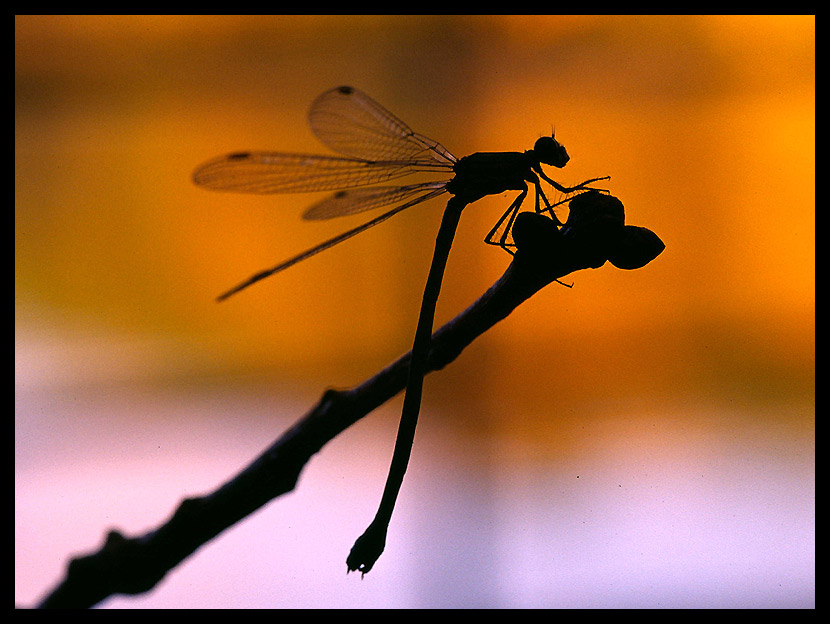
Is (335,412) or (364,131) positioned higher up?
(364,131)

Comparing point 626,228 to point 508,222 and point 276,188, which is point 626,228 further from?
point 276,188

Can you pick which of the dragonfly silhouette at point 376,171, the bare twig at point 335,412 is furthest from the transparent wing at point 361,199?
the bare twig at point 335,412

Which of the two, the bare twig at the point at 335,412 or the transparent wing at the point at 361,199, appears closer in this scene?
the bare twig at the point at 335,412

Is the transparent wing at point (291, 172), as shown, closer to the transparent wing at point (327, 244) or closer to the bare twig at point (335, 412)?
the transparent wing at point (327, 244)

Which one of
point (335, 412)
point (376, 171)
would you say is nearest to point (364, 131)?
point (376, 171)

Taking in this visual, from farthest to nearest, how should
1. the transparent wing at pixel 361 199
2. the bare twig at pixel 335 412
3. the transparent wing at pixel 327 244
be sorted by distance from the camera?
the transparent wing at pixel 361 199, the transparent wing at pixel 327 244, the bare twig at pixel 335 412

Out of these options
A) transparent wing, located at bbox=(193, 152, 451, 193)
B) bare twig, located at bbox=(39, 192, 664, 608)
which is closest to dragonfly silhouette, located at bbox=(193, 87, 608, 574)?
transparent wing, located at bbox=(193, 152, 451, 193)

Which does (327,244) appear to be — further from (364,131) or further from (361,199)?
(364,131)
